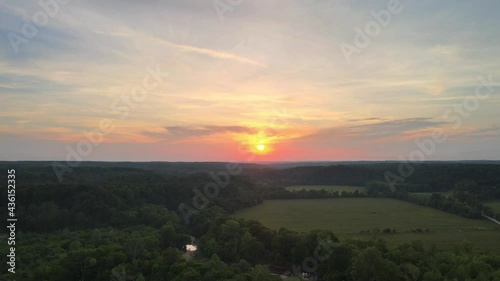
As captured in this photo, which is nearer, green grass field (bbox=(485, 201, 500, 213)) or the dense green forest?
the dense green forest

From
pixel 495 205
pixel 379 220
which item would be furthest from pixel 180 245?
pixel 495 205

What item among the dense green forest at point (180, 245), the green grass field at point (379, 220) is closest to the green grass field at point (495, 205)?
the dense green forest at point (180, 245)

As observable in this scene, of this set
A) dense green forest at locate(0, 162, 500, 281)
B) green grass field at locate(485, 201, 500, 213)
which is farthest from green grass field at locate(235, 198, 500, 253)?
green grass field at locate(485, 201, 500, 213)

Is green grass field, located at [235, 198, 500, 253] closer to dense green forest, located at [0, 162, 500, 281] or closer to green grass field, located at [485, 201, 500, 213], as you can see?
dense green forest, located at [0, 162, 500, 281]

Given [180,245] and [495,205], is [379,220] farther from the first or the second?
[180,245]

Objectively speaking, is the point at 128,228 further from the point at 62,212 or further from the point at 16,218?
the point at 16,218

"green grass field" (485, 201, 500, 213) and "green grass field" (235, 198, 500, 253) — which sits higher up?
"green grass field" (485, 201, 500, 213)

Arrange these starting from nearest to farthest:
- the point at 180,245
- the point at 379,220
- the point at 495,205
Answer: the point at 180,245 → the point at 379,220 → the point at 495,205

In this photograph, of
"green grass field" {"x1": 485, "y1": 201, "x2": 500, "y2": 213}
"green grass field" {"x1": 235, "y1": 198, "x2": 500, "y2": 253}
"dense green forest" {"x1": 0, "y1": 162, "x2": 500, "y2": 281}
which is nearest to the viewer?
"dense green forest" {"x1": 0, "y1": 162, "x2": 500, "y2": 281}

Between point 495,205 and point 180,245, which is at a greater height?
point 495,205

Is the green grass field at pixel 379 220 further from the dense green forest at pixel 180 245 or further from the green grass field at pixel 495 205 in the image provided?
the green grass field at pixel 495 205

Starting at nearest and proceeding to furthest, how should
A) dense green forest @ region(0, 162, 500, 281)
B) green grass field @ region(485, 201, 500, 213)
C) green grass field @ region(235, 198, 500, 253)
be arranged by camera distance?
dense green forest @ region(0, 162, 500, 281), green grass field @ region(235, 198, 500, 253), green grass field @ region(485, 201, 500, 213)
